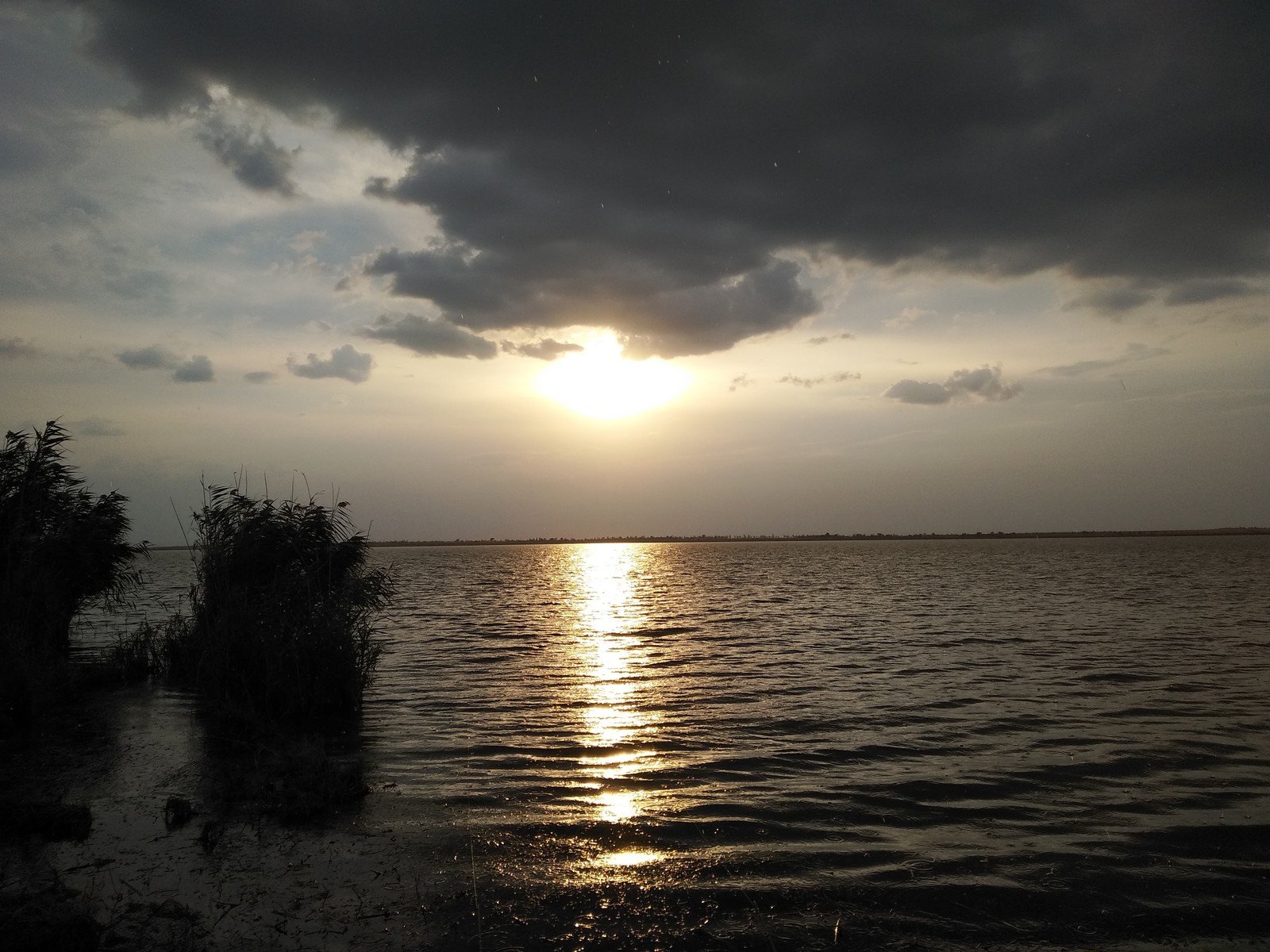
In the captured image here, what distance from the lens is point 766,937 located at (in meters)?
7.51

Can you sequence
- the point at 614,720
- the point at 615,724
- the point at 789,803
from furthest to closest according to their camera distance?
the point at 614,720 < the point at 615,724 < the point at 789,803

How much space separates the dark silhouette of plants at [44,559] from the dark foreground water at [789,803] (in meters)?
2.79

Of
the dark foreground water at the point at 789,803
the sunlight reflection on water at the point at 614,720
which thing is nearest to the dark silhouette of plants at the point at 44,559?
the dark foreground water at the point at 789,803

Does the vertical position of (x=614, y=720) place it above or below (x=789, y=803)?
below

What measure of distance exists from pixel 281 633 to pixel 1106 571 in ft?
244

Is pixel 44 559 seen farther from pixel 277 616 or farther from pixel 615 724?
pixel 615 724

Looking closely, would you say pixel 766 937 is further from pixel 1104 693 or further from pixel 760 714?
pixel 1104 693

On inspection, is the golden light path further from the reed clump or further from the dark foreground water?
the reed clump

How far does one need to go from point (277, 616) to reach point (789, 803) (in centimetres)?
1287

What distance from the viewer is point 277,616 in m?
18.5

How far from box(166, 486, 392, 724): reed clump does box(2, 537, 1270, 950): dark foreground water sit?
4.01 feet

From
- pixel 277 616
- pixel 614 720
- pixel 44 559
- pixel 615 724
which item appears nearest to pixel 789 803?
pixel 615 724

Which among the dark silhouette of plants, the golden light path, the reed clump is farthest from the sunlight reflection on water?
the dark silhouette of plants

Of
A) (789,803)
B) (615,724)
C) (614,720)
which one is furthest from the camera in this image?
(614,720)
